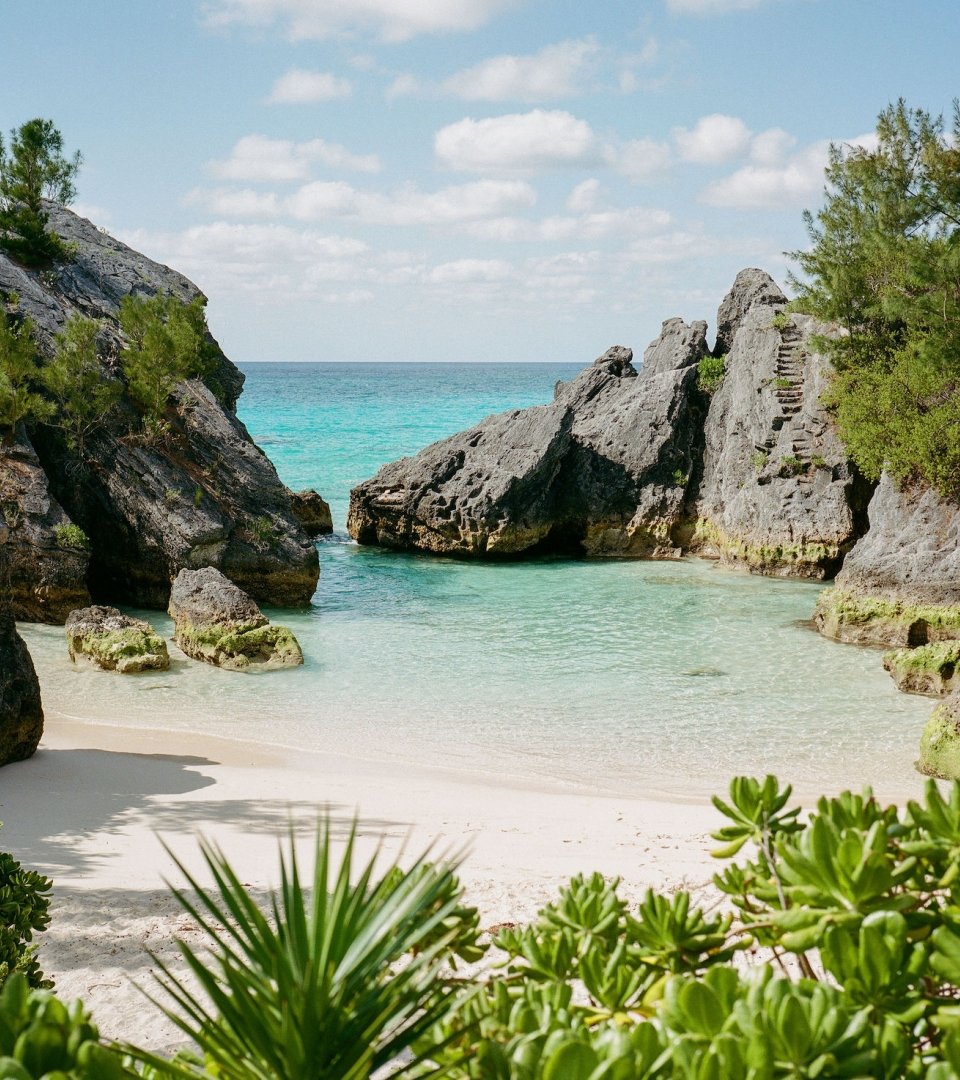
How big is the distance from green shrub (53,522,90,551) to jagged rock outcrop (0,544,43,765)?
25.5 ft

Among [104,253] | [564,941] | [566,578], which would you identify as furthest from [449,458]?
[564,941]

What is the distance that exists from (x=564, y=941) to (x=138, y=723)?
431 inches

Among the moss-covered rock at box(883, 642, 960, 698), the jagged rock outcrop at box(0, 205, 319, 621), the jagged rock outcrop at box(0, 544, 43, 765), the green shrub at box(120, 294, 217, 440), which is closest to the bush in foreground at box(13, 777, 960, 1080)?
the jagged rock outcrop at box(0, 544, 43, 765)

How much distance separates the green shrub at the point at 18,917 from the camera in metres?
3.98

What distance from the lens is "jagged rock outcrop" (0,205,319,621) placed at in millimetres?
19250

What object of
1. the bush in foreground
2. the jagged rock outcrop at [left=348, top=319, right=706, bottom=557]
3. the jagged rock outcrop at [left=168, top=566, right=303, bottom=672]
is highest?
the jagged rock outcrop at [left=348, top=319, right=706, bottom=557]

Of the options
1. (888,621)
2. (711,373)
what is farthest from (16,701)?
(711,373)

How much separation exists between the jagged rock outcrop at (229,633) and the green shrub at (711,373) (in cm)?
1579

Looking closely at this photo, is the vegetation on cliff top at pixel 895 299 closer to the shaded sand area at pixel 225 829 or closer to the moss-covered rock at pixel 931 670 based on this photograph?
the moss-covered rock at pixel 931 670

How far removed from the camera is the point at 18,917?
4262 mm

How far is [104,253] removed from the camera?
24281 millimetres

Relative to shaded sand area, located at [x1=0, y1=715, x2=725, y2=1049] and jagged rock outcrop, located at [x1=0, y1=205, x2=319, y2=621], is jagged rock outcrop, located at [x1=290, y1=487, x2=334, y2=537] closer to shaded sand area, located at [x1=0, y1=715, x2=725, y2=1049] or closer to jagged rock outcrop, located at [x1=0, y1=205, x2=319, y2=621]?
jagged rock outcrop, located at [x1=0, y1=205, x2=319, y2=621]

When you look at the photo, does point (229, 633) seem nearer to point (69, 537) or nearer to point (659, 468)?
point (69, 537)

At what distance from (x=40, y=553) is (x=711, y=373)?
58.8ft
